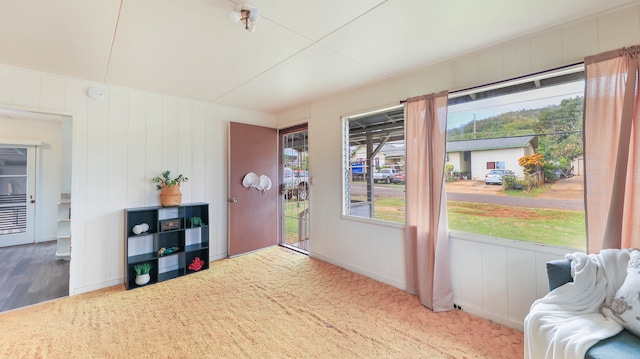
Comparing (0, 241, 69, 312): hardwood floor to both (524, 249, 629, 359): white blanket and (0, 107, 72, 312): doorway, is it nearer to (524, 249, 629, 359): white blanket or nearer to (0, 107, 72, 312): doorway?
(0, 107, 72, 312): doorway

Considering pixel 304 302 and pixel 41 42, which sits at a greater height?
pixel 41 42

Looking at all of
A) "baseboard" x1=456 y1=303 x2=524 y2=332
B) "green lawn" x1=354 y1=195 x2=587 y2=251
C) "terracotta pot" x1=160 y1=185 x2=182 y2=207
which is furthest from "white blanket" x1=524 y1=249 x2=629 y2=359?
"terracotta pot" x1=160 y1=185 x2=182 y2=207

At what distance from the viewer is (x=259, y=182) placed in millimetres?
4035

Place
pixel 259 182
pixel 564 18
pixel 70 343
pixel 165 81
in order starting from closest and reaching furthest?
pixel 564 18 < pixel 70 343 < pixel 165 81 < pixel 259 182

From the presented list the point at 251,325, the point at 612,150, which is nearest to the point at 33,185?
the point at 251,325

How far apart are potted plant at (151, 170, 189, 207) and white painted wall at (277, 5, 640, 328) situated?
1.83 meters

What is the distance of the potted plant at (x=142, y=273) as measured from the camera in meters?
2.83

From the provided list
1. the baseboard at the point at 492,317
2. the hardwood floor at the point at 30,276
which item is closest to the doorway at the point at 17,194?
the hardwood floor at the point at 30,276

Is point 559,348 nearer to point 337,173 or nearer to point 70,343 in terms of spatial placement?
point 337,173

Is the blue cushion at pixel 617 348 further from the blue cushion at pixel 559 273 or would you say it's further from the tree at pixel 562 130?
the tree at pixel 562 130

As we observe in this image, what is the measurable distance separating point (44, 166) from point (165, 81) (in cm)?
382

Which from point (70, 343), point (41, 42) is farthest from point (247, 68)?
point (70, 343)

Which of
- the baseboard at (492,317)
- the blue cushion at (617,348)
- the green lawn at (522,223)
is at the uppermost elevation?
the green lawn at (522,223)

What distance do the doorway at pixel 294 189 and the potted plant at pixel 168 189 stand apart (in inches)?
66.4
